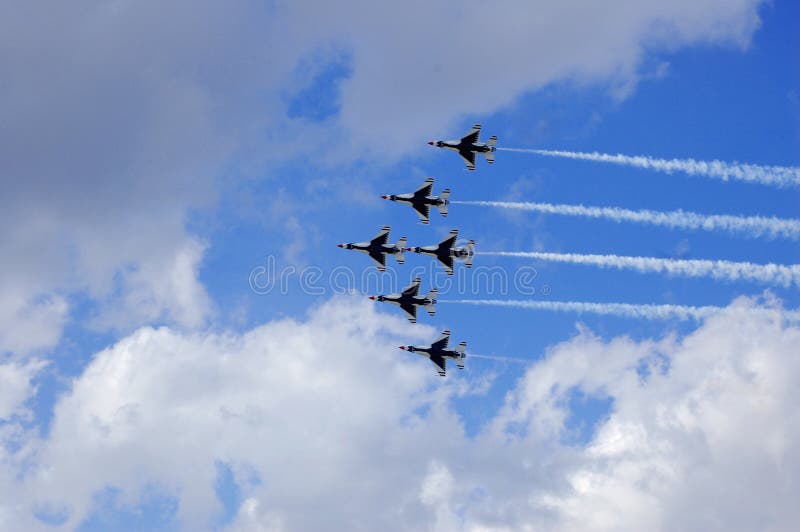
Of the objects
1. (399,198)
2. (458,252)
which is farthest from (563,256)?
(399,198)

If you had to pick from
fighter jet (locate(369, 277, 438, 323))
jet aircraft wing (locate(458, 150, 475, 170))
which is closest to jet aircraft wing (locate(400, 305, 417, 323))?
fighter jet (locate(369, 277, 438, 323))

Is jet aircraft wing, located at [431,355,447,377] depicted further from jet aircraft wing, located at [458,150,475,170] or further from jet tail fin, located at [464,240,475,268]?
jet aircraft wing, located at [458,150,475,170]

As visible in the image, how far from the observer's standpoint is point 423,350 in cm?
18875

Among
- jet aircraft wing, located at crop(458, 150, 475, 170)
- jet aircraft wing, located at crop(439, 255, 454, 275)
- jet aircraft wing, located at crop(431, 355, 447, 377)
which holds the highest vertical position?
jet aircraft wing, located at crop(458, 150, 475, 170)

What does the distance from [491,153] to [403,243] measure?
22472mm

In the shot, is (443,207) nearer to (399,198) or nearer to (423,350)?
(399,198)

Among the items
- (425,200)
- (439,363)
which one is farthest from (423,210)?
(439,363)

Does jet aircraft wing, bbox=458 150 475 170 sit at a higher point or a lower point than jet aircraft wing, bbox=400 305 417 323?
higher

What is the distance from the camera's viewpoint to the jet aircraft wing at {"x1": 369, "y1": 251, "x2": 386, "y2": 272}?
602ft

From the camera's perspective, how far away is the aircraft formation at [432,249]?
7062 inches

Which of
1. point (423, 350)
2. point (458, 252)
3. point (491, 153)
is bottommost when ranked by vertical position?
point (423, 350)

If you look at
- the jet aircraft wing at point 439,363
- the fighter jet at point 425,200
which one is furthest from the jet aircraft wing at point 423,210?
the jet aircraft wing at point 439,363

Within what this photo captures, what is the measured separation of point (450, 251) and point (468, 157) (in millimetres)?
16995

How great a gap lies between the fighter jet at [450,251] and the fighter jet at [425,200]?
4.80 m
